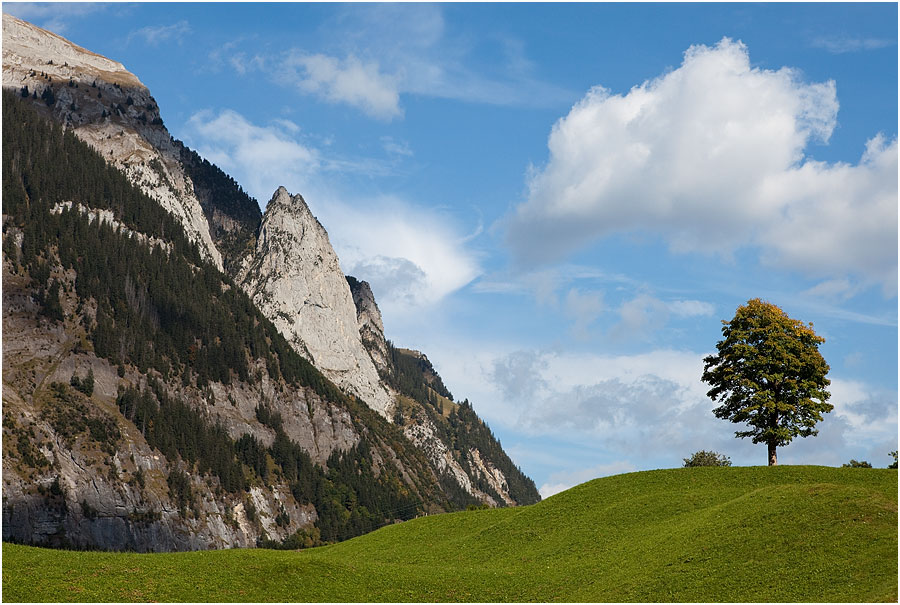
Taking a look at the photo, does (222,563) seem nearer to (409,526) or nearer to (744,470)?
(409,526)

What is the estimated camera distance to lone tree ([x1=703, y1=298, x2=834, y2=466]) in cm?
7294

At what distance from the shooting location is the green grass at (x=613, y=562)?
141 ft

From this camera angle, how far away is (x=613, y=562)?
51938mm

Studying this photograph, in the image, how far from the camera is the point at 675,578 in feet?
150

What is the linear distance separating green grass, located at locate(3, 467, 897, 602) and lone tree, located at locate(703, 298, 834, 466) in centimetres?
842

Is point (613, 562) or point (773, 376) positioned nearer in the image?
point (613, 562)

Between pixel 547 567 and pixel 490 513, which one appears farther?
pixel 490 513

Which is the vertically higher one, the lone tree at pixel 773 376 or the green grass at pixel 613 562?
the lone tree at pixel 773 376

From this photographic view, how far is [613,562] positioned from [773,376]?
97.9 feet

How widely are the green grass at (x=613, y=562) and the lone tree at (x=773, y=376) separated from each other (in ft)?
27.6

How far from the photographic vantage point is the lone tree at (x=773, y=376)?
72.9 m

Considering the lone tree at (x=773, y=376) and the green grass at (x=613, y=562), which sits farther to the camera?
the lone tree at (x=773, y=376)

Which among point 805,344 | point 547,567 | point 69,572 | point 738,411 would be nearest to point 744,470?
point 738,411

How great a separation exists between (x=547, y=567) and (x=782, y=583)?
1660 cm
